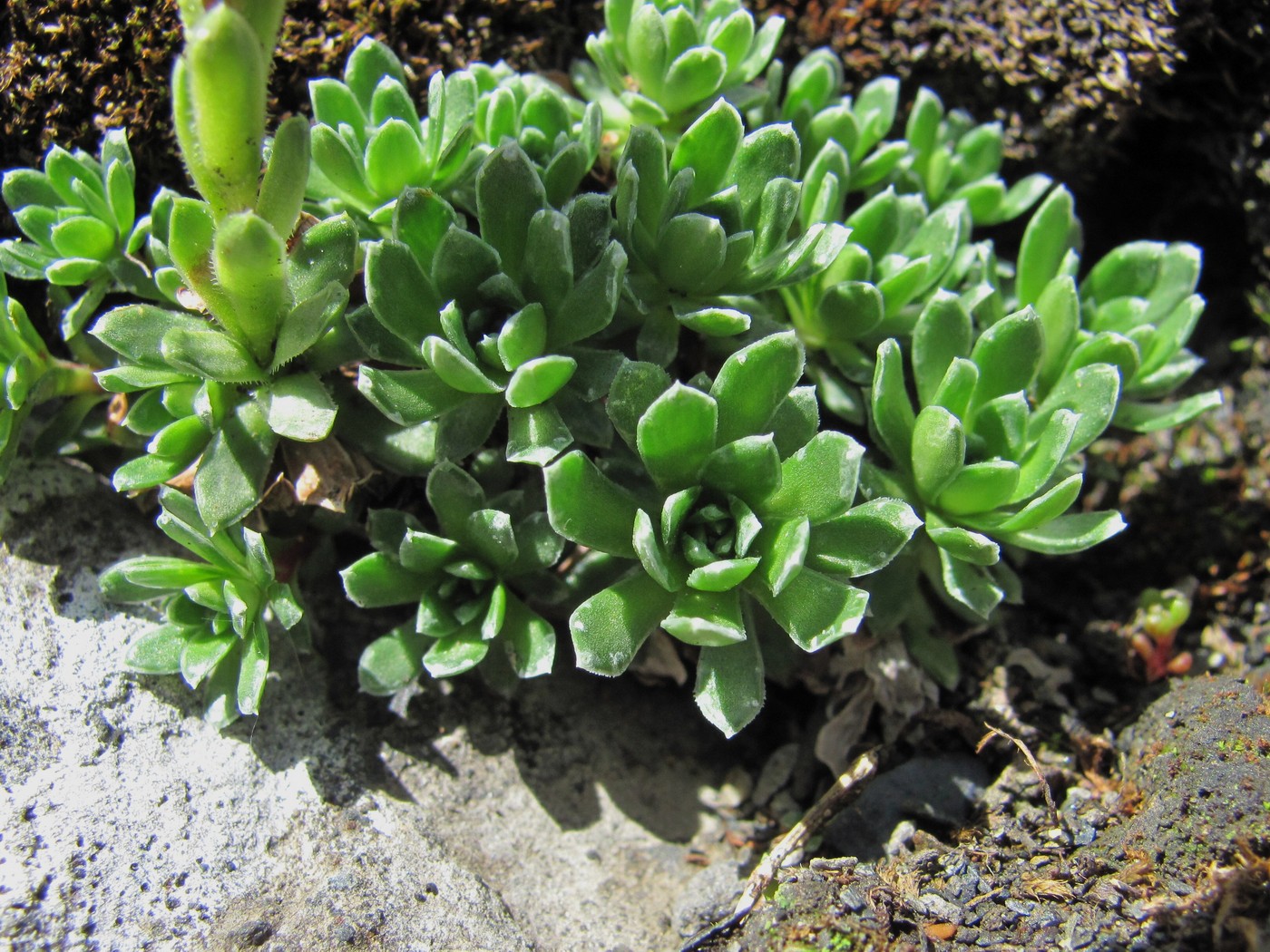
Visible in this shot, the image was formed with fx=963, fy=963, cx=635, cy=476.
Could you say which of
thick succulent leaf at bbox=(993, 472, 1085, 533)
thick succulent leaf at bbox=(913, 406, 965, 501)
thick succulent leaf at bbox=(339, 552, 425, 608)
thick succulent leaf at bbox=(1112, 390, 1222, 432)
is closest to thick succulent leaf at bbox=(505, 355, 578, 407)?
thick succulent leaf at bbox=(339, 552, 425, 608)

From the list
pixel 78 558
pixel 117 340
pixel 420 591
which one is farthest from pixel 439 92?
pixel 78 558

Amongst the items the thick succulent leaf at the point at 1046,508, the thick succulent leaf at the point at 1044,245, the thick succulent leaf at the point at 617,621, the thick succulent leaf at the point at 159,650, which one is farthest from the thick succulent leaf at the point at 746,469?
the thick succulent leaf at the point at 159,650

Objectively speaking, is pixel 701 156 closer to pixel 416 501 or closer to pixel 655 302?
pixel 655 302

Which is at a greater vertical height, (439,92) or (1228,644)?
(439,92)

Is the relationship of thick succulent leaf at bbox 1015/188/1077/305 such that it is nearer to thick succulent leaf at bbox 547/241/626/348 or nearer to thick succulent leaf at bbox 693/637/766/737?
thick succulent leaf at bbox 547/241/626/348

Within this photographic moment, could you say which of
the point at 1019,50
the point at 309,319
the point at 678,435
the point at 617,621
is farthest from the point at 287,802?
the point at 1019,50

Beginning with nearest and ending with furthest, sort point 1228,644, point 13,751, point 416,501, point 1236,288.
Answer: point 13,751, point 416,501, point 1228,644, point 1236,288

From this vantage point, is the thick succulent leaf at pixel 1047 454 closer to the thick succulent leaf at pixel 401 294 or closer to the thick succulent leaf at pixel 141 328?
the thick succulent leaf at pixel 401 294
